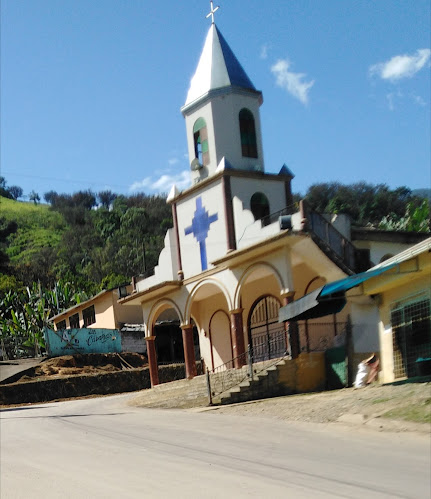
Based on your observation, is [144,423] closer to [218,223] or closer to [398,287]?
[398,287]

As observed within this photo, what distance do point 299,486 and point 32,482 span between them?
3473mm

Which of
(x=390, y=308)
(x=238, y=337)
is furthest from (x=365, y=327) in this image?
(x=238, y=337)

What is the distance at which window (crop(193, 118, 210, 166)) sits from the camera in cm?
2500

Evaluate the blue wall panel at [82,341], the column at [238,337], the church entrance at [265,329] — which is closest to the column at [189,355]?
the church entrance at [265,329]

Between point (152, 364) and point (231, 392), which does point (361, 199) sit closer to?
point (152, 364)

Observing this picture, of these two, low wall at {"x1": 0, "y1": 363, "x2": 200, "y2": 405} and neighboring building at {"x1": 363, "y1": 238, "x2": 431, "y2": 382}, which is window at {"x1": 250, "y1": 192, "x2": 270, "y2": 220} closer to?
neighboring building at {"x1": 363, "y1": 238, "x2": 431, "y2": 382}

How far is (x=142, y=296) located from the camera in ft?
89.9

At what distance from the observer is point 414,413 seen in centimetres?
1205

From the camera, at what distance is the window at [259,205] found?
79.5 ft

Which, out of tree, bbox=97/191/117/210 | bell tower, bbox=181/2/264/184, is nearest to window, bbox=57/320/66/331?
bell tower, bbox=181/2/264/184

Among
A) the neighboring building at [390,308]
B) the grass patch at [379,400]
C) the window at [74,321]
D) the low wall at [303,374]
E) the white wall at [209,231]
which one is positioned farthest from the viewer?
the window at [74,321]

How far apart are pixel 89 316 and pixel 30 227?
80.3 meters

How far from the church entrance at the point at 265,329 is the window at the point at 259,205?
2977 millimetres

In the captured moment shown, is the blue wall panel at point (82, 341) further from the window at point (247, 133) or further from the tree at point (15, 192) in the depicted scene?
the tree at point (15, 192)
